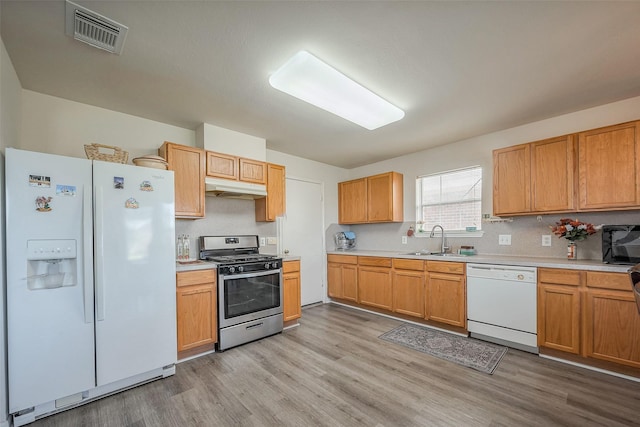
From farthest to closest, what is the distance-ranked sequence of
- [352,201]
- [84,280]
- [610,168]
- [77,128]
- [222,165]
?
[352,201]
[222,165]
[77,128]
[610,168]
[84,280]

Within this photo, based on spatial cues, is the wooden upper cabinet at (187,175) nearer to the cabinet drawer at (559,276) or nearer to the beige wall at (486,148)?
the beige wall at (486,148)

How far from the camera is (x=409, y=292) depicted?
3.63 m

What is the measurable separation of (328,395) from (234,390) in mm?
744

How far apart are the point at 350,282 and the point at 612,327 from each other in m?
2.90

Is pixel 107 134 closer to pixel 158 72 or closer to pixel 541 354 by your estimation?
pixel 158 72

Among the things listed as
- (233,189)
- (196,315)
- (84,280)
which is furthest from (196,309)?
(233,189)

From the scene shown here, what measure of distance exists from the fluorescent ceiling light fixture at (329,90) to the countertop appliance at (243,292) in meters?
1.86

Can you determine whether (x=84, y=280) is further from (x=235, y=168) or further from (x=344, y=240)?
(x=344, y=240)

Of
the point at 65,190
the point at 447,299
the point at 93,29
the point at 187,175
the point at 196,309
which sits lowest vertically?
the point at 447,299

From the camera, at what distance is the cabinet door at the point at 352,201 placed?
4700mm

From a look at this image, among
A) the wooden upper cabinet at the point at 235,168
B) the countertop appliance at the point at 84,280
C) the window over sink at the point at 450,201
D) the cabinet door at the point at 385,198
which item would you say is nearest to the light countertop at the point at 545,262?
the window over sink at the point at 450,201

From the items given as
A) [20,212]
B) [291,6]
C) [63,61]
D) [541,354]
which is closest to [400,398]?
[541,354]

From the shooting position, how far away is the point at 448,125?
3.24 m

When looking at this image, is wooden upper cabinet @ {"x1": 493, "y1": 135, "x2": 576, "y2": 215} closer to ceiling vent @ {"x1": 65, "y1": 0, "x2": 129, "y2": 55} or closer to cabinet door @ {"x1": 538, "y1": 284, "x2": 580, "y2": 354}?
cabinet door @ {"x1": 538, "y1": 284, "x2": 580, "y2": 354}
